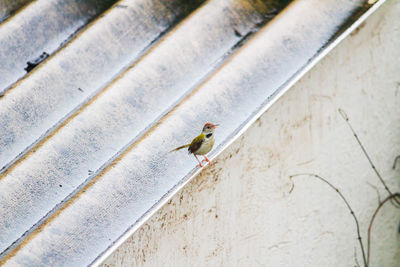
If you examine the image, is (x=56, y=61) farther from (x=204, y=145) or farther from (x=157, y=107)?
(x=204, y=145)

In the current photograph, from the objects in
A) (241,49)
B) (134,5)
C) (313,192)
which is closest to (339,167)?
(313,192)

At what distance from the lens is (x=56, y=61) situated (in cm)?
214

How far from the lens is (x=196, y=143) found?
6.18ft

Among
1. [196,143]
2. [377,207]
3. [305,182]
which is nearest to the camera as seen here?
[196,143]

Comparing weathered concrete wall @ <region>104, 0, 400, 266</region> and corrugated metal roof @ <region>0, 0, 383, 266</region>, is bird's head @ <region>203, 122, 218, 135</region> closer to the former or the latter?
corrugated metal roof @ <region>0, 0, 383, 266</region>

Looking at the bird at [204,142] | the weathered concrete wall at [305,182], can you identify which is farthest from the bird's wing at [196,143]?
the weathered concrete wall at [305,182]

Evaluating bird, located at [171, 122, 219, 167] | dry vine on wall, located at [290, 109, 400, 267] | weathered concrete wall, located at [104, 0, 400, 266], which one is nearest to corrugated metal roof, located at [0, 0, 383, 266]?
bird, located at [171, 122, 219, 167]

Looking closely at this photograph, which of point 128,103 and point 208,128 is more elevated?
point 128,103

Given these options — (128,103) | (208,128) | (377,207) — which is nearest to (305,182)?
(377,207)

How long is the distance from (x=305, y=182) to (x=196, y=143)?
3.09 ft

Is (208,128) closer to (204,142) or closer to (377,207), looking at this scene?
(204,142)

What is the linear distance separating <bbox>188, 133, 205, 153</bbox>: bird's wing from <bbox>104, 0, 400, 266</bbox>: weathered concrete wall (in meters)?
0.23

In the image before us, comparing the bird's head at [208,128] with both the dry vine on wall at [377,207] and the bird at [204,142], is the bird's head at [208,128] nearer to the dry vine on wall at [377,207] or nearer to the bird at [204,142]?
the bird at [204,142]

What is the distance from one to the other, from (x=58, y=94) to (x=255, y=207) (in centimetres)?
112
